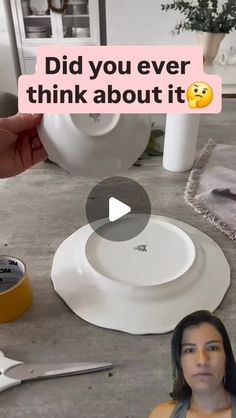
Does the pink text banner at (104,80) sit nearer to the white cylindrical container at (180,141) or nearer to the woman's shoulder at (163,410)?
the white cylindrical container at (180,141)

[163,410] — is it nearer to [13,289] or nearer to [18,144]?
[13,289]

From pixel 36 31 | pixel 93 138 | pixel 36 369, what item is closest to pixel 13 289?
pixel 36 369

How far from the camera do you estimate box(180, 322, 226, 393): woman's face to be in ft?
1.00

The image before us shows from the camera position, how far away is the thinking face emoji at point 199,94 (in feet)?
1.93

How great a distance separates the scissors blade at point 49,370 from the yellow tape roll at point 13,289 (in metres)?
0.08

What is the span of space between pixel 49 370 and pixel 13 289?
0.10m

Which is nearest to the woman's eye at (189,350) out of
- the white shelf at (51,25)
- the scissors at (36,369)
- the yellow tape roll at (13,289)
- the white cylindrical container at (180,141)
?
the scissors at (36,369)

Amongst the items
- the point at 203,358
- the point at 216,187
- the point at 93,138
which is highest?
the point at 93,138

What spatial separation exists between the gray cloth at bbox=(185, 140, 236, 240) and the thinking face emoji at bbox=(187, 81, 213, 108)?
167mm

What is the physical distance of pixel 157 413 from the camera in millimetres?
333

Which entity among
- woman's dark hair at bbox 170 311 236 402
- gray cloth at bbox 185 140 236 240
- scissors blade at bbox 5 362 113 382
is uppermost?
woman's dark hair at bbox 170 311 236 402

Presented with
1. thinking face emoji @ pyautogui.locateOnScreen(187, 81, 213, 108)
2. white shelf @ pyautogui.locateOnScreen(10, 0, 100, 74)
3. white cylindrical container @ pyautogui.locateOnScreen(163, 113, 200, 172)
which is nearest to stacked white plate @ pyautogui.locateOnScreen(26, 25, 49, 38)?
white shelf @ pyautogui.locateOnScreen(10, 0, 100, 74)

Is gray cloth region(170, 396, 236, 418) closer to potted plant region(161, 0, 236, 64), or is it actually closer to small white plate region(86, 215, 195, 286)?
small white plate region(86, 215, 195, 286)

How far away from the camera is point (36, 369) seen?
39 centimetres
